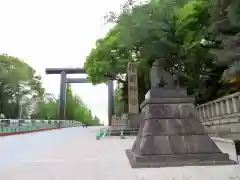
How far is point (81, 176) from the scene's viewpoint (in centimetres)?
421

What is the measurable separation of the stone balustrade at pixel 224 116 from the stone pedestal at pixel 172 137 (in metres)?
3.71

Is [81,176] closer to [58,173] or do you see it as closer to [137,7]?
[58,173]

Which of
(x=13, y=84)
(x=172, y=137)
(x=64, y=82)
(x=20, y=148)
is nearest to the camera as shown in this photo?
(x=172, y=137)

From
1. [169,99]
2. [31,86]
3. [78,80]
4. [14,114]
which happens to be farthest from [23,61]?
[169,99]

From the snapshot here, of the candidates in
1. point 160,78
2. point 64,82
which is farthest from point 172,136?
point 64,82

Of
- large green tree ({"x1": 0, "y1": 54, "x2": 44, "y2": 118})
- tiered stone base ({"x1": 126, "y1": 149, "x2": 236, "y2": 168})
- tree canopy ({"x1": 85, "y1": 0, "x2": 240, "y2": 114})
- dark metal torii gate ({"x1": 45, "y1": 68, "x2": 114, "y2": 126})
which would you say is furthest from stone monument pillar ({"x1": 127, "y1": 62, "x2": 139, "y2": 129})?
dark metal torii gate ({"x1": 45, "y1": 68, "x2": 114, "y2": 126})

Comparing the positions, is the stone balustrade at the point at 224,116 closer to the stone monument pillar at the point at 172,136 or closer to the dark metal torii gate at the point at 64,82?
the stone monument pillar at the point at 172,136

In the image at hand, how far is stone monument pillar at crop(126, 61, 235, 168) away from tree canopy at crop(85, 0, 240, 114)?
15.4 ft

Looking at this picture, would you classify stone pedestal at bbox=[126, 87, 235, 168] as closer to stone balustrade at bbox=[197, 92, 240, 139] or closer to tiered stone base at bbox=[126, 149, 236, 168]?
tiered stone base at bbox=[126, 149, 236, 168]

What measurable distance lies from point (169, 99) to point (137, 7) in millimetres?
12194

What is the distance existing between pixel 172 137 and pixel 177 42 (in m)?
10.9

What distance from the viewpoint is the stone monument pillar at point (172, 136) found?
4.96 meters

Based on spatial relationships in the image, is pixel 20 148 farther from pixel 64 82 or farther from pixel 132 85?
pixel 64 82

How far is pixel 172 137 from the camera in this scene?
5191mm
